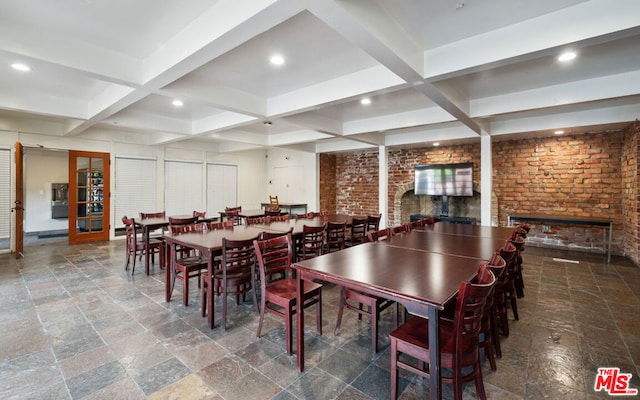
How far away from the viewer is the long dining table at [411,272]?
1.51 metres

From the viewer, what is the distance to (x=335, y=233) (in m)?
4.34

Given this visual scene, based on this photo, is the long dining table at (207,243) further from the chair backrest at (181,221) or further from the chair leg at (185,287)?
the chair backrest at (181,221)

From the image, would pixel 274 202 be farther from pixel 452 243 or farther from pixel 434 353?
pixel 434 353

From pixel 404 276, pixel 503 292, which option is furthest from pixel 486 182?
pixel 404 276

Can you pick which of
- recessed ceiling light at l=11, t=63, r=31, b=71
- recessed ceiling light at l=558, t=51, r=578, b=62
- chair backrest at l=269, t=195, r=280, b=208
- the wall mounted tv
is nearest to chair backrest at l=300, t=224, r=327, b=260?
recessed ceiling light at l=558, t=51, r=578, b=62

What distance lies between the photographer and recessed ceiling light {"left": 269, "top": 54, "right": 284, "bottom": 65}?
311 cm

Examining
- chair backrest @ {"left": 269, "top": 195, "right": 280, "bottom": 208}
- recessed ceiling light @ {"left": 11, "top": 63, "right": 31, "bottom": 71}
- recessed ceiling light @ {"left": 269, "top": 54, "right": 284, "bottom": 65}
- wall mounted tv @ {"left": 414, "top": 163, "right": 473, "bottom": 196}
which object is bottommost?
chair backrest @ {"left": 269, "top": 195, "right": 280, "bottom": 208}

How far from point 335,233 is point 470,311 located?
2.83 metres

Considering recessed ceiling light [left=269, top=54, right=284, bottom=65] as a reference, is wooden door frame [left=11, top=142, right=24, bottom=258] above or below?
below

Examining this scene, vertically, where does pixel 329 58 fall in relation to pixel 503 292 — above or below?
above

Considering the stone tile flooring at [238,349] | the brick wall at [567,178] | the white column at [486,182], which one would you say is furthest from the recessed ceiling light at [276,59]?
the brick wall at [567,178]
